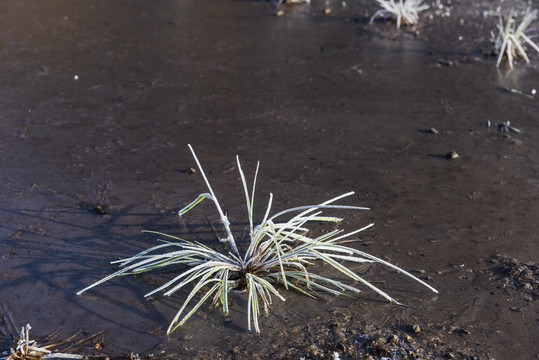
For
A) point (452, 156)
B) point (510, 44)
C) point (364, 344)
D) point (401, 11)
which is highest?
point (401, 11)

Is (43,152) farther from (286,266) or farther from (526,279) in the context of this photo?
(526,279)

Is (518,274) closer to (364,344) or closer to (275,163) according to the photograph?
(364,344)

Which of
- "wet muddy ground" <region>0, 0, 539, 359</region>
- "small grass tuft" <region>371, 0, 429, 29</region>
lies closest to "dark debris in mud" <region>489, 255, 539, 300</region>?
"wet muddy ground" <region>0, 0, 539, 359</region>

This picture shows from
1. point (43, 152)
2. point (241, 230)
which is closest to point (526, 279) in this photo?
point (241, 230)

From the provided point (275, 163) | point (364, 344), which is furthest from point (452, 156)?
point (364, 344)

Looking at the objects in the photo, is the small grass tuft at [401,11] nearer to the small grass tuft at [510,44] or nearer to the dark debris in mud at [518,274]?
the small grass tuft at [510,44]

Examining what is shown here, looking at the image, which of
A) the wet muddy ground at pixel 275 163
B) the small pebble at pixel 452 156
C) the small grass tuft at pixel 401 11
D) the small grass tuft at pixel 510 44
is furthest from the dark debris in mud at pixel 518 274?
the small grass tuft at pixel 401 11

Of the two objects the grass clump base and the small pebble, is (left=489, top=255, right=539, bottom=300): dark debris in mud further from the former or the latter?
the small pebble
